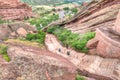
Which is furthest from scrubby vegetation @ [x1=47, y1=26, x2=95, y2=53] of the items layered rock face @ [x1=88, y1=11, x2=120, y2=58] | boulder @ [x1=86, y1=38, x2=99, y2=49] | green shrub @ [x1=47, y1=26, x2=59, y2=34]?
green shrub @ [x1=47, y1=26, x2=59, y2=34]

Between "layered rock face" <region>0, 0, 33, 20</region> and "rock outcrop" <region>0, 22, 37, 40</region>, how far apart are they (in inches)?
581

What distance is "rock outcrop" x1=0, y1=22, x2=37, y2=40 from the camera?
81.6 feet

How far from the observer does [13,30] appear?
86.4 feet

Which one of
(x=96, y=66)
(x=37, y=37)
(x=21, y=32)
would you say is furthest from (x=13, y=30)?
(x=96, y=66)

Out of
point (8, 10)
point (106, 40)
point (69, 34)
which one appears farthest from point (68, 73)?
point (8, 10)

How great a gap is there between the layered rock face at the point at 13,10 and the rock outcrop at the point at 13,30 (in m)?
14.8

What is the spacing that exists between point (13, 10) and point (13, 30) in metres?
19.2

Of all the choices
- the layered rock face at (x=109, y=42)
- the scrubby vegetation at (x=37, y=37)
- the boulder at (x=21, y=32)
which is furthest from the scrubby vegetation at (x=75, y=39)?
the boulder at (x=21, y=32)

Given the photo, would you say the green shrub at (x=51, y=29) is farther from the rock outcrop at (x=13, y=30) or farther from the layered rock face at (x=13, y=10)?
the layered rock face at (x=13, y=10)

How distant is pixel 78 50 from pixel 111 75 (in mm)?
5684

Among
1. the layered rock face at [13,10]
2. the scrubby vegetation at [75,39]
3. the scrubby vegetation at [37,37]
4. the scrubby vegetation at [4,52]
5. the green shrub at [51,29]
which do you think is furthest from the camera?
the layered rock face at [13,10]

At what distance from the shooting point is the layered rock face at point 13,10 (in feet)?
140

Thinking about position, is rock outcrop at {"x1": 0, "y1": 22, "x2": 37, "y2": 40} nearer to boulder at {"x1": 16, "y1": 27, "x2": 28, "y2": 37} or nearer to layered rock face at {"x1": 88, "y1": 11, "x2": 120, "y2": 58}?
boulder at {"x1": 16, "y1": 27, "x2": 28, "y2": 37}

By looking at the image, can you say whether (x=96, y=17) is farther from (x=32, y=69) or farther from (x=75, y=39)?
(x=32, y=69)
